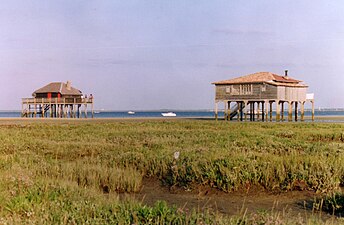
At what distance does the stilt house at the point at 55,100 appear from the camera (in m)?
76.1

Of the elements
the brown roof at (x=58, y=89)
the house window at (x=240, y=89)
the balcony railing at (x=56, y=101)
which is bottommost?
the balcony railing at (x=56, y=101)

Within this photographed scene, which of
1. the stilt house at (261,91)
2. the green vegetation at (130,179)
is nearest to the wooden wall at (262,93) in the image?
the stilt house at (261,91)

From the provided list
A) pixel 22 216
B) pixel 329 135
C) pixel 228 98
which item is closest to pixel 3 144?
pixel 22 216

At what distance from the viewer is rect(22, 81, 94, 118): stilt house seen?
7606 cm

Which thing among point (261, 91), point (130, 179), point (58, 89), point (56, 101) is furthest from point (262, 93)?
point (130, 179)

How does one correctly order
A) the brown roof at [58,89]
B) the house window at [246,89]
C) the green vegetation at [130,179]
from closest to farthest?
the green vegetation at [130,179] → the house window at [246,89] → the brown roof at [58,89]

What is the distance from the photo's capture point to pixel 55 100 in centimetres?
7588

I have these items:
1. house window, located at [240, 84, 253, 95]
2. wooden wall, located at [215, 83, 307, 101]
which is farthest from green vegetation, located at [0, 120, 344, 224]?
house window, located at [240, 84, 253, 95]

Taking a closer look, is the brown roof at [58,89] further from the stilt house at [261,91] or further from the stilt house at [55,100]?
the stilt house at [261,91]

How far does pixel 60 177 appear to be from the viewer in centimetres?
1242

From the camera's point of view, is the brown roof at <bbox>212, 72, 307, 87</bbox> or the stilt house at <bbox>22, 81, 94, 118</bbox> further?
the stilt house at <bbox>22, 81, 94, 118</bbox>

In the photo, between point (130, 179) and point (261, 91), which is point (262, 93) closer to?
point (261, 91)

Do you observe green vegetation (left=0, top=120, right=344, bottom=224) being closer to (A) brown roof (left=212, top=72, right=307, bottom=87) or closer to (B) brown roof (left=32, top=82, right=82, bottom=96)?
(A) brown roof (left=212, top=72, right=307, bottom=87)

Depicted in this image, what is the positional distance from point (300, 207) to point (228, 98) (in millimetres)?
51300
